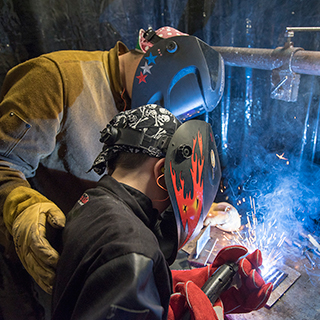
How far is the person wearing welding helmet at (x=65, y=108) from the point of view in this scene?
132 cm

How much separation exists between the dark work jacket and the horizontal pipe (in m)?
1.53

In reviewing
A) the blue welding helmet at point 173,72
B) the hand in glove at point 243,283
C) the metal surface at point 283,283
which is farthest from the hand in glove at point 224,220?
the blue welding helmet at point 173,72

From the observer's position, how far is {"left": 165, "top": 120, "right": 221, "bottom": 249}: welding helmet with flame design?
110cm

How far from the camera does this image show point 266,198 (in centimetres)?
282

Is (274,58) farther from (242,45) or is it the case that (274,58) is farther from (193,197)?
Answer: (193,197)

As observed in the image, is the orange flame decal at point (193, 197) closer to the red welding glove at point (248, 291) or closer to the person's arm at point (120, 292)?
the person's arm at point (120, 292)

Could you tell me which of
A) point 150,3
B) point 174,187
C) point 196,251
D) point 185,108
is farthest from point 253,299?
point 150,3

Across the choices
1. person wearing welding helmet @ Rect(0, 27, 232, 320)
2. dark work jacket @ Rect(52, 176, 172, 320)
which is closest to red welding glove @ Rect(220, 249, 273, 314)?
dark work jacket @ Rect(52, 176, 172, 320)

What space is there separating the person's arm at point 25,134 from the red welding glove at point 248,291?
107 cm

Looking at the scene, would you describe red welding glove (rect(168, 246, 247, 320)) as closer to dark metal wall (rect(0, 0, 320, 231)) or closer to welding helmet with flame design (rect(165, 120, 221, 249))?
welding helmet with flame design (rect(165, 120, 221, 249))

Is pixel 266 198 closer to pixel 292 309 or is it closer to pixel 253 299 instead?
pixel 292 309

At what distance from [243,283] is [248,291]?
48 millimetres

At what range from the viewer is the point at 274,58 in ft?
6.38

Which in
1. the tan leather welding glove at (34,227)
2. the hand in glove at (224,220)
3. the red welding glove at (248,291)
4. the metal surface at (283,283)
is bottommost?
the hand in glove at (224,220)
